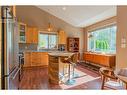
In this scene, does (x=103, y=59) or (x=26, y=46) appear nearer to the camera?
(x=103, y=59)

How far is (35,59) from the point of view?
7.92 metres

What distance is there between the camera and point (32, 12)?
28.0 feet

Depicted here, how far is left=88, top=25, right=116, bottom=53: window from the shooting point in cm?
739

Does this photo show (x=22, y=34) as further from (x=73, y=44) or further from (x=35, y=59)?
(x=73, y=44)

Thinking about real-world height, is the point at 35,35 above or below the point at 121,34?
above

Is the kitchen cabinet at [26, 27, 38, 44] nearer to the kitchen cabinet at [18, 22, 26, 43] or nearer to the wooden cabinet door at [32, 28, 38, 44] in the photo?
the wooden cabinet door at [32, 28, 38, 44]

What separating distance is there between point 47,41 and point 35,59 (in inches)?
66.1

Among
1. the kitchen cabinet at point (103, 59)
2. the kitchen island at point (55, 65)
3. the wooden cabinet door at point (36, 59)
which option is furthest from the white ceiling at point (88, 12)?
the wooden cabinet door at point (36, 59)

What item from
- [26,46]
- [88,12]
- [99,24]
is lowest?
[26,46]

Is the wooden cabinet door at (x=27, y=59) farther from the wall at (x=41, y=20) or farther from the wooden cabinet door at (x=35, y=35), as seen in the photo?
the wall at (x=41, y=20)

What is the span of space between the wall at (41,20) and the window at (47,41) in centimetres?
43

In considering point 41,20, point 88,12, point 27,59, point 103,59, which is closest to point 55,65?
point 88,12

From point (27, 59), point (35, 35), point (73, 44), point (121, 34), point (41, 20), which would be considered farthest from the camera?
point (73, 44)

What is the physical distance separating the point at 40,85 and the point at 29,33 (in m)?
4.24
